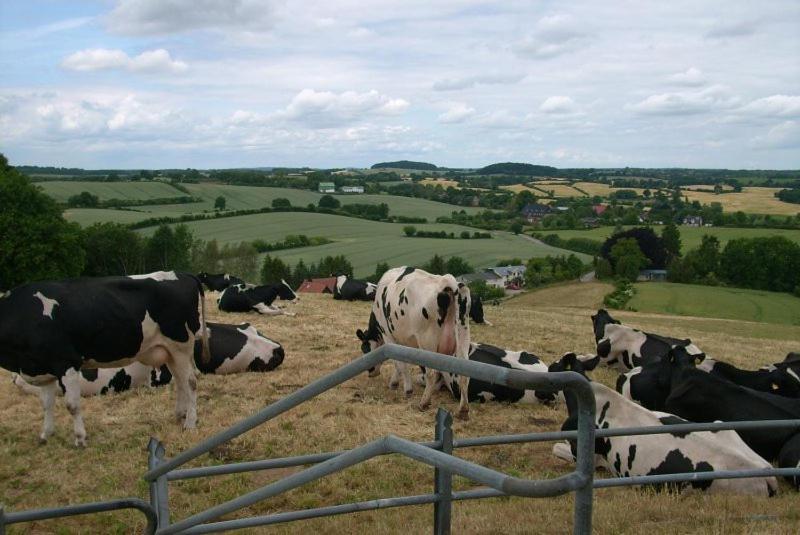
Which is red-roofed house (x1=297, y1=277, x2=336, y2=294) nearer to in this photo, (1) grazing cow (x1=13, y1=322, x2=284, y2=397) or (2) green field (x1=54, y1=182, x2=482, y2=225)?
(1) grazing cow (x1=13, y1=322, x2=284, y2=397)

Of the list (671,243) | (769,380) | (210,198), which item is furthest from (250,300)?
(210,198)

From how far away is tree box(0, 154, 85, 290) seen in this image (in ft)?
118

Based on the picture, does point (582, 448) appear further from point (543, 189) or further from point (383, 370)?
point (543, 189)

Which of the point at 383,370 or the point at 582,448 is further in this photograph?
the point at 383,370

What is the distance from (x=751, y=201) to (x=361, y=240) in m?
94.5

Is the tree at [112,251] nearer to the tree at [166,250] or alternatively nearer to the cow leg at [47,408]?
the tree at [166,250]

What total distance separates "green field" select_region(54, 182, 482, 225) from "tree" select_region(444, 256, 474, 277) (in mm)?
34265

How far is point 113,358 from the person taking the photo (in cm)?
1023

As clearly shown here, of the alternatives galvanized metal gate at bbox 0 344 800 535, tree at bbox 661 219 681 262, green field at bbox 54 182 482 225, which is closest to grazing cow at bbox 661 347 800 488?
galvanized metal gate at bbox 0 344 800 535

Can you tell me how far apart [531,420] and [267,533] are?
18.9ft

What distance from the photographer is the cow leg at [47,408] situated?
32.4 ft

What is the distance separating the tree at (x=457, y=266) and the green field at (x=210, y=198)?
34265mm

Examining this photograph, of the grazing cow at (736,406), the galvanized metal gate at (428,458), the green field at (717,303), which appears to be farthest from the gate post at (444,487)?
the green field at (717,303)

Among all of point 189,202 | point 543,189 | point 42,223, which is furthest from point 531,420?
point 543,189
